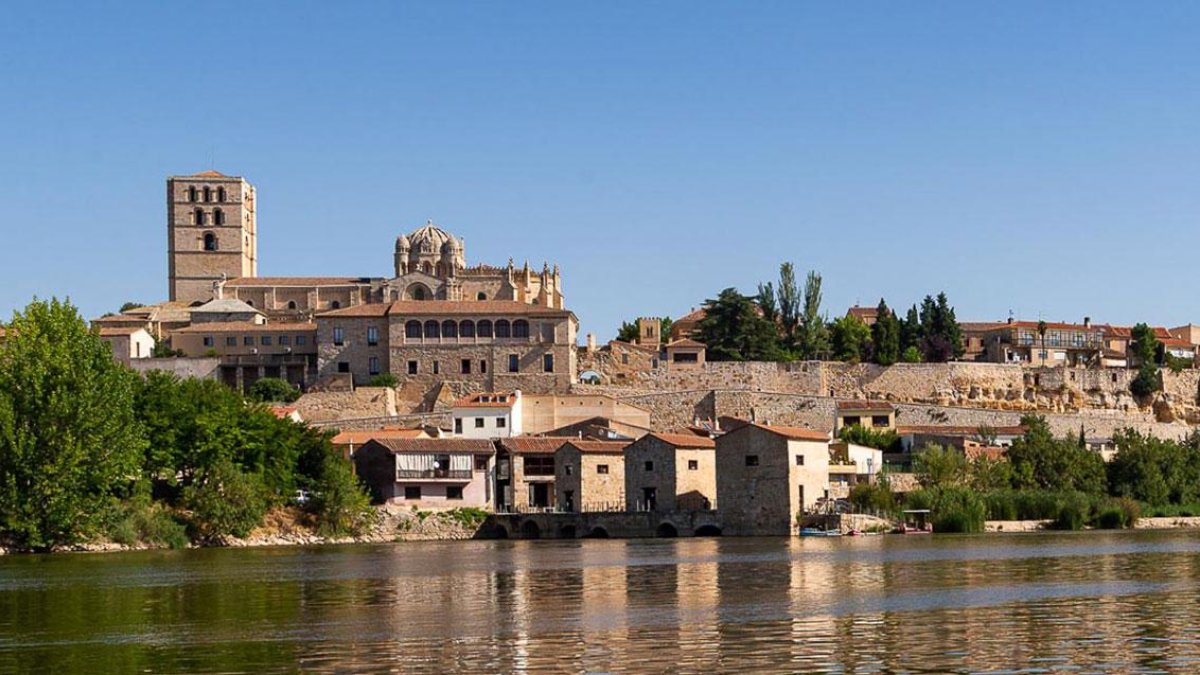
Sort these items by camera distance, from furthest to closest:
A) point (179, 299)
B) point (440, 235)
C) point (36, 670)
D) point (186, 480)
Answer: point (179, 299) < point (440, 235) < point (186, 480) < point (36, 670)

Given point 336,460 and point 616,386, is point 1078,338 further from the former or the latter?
point 336,460

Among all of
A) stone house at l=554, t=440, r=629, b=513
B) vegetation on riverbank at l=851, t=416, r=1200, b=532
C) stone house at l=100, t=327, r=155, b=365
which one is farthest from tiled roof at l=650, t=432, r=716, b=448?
stone house at l=100, t=327, r=155, b=365

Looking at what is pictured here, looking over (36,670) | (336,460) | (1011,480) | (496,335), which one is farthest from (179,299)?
(36,670)

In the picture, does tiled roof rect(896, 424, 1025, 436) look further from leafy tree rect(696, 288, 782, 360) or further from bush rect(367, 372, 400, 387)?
bush rect(367, 372, 400, 387)

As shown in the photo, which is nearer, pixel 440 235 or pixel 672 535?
pixel 672 535

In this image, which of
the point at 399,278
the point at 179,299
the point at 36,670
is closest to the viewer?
the point at 36,670

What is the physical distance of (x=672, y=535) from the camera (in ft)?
196

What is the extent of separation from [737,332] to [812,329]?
542 centimetres

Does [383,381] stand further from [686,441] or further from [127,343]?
[686,441]

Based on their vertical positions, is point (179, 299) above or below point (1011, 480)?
above

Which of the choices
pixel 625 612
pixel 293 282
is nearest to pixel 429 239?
pixel 293 282

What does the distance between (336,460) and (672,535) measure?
11901mm

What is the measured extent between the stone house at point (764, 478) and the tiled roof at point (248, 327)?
3435 centimetres

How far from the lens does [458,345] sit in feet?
272
